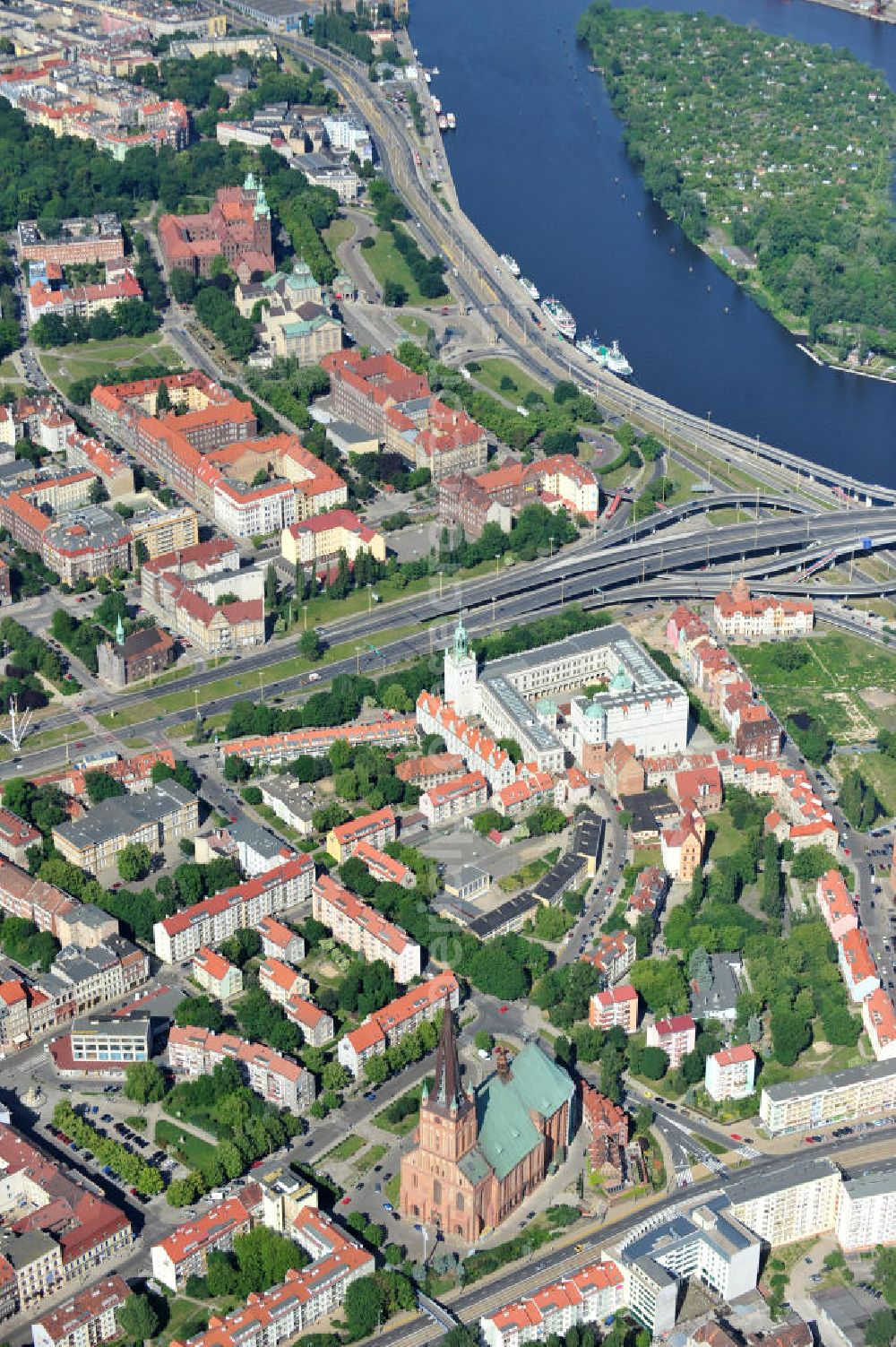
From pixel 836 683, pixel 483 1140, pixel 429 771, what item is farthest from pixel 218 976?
pixel 836 683

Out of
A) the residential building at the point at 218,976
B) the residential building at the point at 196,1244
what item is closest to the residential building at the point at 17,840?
the residential building at the point at 218,976

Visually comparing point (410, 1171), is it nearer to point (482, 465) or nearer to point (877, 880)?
point (877, 880)

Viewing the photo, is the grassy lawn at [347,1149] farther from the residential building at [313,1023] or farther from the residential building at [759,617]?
the residential building at [759,617]

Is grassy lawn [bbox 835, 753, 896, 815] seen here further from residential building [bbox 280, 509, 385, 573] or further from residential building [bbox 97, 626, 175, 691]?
residential building [bbox 97, 626, 175, 691]

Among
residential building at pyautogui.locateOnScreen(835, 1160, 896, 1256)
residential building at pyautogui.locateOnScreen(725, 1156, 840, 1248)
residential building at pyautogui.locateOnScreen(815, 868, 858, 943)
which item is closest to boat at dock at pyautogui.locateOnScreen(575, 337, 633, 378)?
residential building at pyautogui.locateOnScreen(815, 868, 858, 943)

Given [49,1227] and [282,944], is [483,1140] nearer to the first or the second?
[49,1227]

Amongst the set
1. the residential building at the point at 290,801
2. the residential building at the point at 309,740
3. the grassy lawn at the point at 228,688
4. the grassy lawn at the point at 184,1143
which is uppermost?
the residential building at the point at 309,740
